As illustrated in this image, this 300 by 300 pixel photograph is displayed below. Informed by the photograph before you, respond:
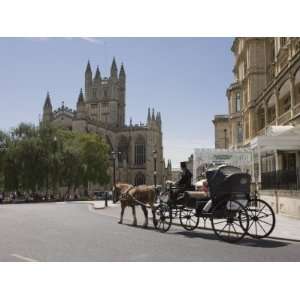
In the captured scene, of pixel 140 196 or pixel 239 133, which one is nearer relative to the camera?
pixel 140 196

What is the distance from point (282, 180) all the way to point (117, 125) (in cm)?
8543

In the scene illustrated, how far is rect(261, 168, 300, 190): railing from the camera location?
16453 mm

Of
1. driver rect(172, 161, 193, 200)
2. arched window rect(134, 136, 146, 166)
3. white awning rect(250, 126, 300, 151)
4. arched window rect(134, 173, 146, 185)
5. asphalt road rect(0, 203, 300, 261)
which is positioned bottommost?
asphalt road rect(0, 203, 300, 261)

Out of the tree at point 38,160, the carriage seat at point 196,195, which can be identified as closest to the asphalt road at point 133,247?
the carriage seat at point 196,195

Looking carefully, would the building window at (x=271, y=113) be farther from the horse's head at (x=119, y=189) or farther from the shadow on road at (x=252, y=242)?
the shadow on road at (x=252, y=242)

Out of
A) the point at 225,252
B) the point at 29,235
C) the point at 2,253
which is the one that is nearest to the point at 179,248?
the point at 225,252

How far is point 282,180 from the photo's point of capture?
59.0ft

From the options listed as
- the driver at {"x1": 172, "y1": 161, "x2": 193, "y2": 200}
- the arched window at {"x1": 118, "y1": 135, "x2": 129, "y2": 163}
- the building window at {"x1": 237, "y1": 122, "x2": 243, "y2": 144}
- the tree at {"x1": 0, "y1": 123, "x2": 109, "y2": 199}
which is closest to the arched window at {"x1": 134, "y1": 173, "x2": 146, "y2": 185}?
the arched window at {"x1": 118, "y1": 135, "x2": 129, "y2": 163}

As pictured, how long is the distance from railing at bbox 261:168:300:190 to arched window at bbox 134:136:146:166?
76053 mm

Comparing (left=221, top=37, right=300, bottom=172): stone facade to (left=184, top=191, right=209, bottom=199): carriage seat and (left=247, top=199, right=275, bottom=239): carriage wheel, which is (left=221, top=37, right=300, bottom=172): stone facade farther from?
(left=184, top=191, right=209, bottom=199): carriage seat

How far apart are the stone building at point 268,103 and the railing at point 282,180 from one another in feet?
0.92

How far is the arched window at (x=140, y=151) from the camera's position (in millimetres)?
97188

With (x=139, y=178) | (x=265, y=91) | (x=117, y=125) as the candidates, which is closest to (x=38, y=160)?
(x=265, y=91)

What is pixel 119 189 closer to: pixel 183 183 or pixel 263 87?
pixel 183 183
